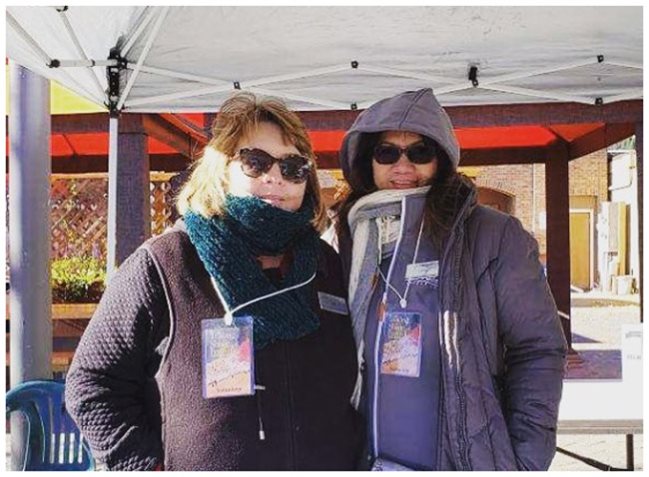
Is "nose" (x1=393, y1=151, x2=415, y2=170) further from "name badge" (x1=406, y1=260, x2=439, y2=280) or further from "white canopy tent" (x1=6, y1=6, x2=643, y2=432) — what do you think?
"white canopy tent" (x1=6, y1=6, x2=643, y2=432)

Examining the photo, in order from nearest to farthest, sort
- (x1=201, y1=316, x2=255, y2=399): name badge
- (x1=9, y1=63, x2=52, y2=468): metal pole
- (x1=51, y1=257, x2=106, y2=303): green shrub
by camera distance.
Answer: (x1=201, y1=316, x2=255, y2=399): name badge → (x1=9, y1=63, x2=52, y2=468): metal pole → (x1=51, y1=257, x2=106, y2=303): green shrub

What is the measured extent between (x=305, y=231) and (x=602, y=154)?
56.8 ft

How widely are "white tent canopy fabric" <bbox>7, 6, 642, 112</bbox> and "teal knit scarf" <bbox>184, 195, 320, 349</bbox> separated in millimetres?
1225

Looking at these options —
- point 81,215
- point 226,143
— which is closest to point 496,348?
point 226,143

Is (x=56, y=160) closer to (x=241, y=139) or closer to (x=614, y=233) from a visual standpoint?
(x=241, y=139)

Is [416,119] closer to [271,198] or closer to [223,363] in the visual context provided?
[271,198]

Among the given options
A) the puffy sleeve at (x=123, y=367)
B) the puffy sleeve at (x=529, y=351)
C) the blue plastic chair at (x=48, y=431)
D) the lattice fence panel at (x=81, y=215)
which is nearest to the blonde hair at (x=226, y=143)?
the puffy sleeve at (x=123, y=367)

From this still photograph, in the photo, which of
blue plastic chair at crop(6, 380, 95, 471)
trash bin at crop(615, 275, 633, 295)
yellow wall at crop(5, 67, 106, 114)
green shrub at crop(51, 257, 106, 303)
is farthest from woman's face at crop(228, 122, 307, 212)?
trash bin at crop(615, 275, 633, 295)

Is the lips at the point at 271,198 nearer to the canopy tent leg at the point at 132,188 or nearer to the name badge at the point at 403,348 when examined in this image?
the name badge at the point at 403,348

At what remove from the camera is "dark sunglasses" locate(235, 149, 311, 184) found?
142cm

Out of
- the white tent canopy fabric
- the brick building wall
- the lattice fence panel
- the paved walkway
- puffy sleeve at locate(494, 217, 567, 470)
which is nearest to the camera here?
puffy sleeve at locate(494, 217, 567, 470)

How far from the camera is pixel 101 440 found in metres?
1.37

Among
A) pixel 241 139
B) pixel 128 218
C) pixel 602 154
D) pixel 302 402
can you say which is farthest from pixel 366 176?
pixel 602 154

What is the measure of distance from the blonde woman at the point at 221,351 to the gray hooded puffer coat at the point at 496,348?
184 mm
